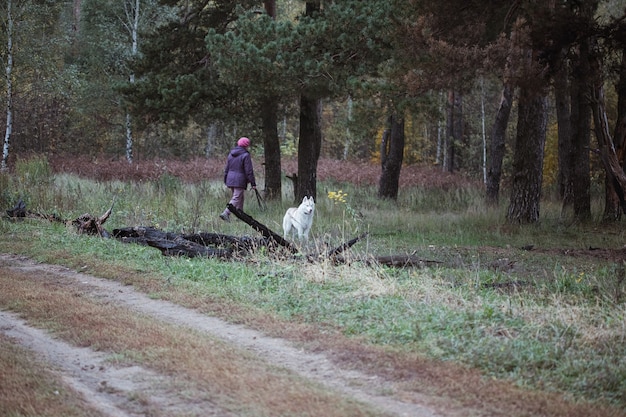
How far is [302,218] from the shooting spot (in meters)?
14.5

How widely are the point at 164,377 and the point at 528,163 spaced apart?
13.6 metres

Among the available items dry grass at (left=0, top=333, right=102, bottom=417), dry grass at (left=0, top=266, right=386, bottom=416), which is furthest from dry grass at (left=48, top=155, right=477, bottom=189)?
dry grass at (left=0, top=333, right=102, bottom=417)

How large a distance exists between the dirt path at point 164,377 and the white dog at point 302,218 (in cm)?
602

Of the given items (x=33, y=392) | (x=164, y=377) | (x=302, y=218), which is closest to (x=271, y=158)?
(x=302, y=218)

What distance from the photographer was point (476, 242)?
15.4 meters

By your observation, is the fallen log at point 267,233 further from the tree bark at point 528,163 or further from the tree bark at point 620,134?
the tree bark at point 620,134

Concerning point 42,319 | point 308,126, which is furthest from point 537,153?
point 42,319

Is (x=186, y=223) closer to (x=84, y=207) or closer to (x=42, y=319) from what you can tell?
(x=84, y=207)

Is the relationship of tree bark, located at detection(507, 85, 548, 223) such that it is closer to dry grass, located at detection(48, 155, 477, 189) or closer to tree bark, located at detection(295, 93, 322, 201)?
tree bark, located at detection(295, 93, 322, 201)

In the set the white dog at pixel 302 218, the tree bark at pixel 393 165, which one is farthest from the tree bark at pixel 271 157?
the white dog at pixel 302 218

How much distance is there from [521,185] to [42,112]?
2982 cm

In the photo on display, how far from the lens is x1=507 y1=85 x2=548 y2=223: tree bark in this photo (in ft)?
56.6

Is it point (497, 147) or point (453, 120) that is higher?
point (453, 120)

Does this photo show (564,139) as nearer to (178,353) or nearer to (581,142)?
(581,142)
